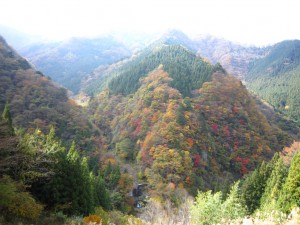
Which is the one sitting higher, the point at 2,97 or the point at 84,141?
the point at 2,97

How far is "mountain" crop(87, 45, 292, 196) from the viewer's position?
69.6 m

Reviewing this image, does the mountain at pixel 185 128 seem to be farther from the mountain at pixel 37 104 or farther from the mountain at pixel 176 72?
the mountain at pixel 37 104

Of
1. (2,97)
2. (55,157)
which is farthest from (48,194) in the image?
(2,97)

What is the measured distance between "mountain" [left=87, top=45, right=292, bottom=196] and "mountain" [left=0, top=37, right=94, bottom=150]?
11.1 m

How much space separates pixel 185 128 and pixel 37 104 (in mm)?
40183

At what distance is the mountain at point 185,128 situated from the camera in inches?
2739

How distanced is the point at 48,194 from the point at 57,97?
63605 millimetres

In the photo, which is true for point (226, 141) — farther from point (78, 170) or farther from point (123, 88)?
point (78, 170)

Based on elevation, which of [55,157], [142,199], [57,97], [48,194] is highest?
[55,157]

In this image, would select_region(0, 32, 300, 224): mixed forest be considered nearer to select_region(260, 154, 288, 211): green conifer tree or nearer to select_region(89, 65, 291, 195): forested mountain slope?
select_region(260, 154, 288, 211): green conifer tree

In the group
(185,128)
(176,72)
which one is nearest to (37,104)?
(185,128)

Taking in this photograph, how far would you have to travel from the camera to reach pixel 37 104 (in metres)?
78.4

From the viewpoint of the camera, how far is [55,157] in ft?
92.7

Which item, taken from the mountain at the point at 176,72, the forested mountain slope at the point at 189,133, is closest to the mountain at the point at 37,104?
the forested mountain slope at the point at 189,133
